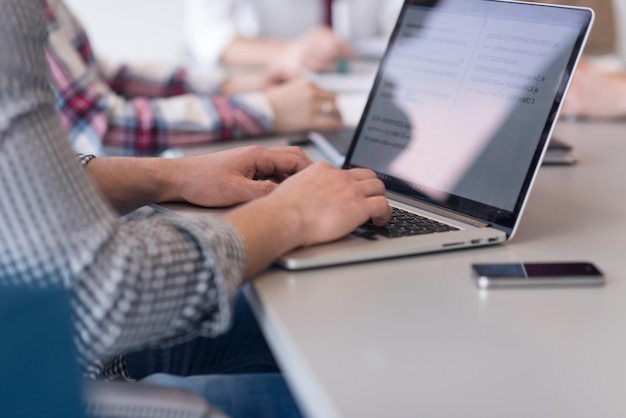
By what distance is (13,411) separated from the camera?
559mm

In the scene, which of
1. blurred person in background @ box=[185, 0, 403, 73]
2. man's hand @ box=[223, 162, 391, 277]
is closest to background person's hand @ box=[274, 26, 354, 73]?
blurred person in background @ box=[185, 0, 403, 73]

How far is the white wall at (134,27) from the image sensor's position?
146 inches

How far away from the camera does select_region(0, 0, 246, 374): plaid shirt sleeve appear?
1.99 feet

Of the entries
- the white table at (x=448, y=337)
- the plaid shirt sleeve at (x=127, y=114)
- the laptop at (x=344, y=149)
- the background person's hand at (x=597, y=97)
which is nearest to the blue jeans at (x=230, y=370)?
the white table at (x=448, y=337)

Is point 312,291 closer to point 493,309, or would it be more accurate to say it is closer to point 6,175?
point 493,309

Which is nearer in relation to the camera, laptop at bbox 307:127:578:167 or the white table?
the white table

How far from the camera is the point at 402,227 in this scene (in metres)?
0.87

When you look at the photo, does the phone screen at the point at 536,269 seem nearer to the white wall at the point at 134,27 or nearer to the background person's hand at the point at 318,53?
the background person's hand at the point at 318,53

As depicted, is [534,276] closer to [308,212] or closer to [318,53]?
[308,212]

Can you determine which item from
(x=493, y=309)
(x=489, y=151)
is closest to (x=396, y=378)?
(x=493, y=309)

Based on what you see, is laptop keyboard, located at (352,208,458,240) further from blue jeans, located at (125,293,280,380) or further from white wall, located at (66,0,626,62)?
white wall, located at (66,0,626,62)

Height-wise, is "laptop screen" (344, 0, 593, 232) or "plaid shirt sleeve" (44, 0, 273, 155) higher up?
"laptop screen" (344, 0, 593, 232)

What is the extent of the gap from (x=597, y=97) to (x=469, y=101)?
0.79 meters

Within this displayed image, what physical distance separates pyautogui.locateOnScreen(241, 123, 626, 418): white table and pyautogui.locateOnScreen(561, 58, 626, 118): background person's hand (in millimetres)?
809
